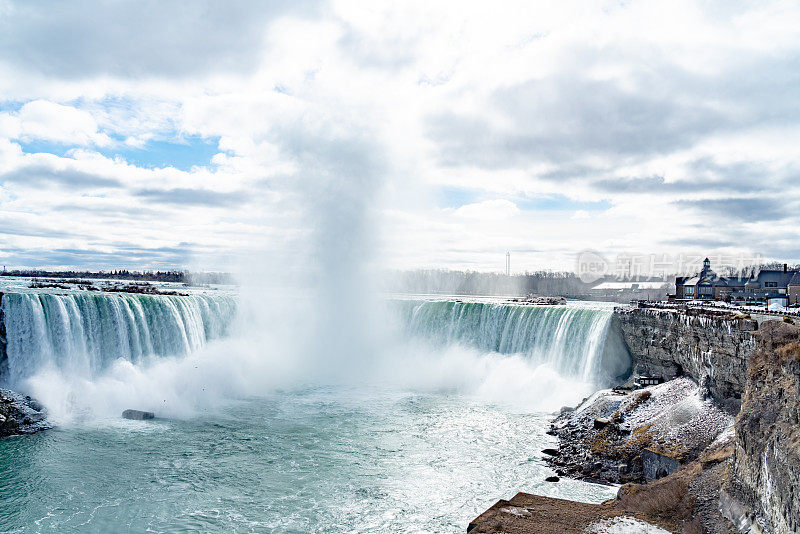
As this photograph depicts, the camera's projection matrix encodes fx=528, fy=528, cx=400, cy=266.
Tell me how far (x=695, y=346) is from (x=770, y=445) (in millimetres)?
11797

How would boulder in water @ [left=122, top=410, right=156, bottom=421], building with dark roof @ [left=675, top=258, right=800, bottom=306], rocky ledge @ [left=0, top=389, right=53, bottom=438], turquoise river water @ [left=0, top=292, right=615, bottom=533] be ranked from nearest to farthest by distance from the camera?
turquoise river water @ [left=0, top=292, right=615, bottom=533] < rocky ledge @ [left=0, top=389, right=53, bottom=438] < boulder in water @ [left=122, top=410, right=156, bottom=421] < building with dark roof @ [left=675, top=258, right=800, bottom=306]

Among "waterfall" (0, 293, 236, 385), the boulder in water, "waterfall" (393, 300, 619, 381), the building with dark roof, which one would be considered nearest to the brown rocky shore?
"waterfall" (393, 300, 619, 381)

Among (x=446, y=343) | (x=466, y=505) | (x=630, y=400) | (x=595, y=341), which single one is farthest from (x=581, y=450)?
(x=446, y=343)

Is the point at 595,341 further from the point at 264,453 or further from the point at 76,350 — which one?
the point at 76,350

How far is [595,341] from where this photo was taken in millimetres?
28359

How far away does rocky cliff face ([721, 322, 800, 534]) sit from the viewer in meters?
9.32

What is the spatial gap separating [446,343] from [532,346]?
7399 millimetres

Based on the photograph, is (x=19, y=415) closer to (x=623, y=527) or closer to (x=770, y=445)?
(x=623, y=527)

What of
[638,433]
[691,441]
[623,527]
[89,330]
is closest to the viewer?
[623,527]

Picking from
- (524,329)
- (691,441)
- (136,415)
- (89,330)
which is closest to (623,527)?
(691,441)

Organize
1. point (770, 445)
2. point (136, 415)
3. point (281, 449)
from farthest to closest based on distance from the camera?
1. point (136, 415)
2. point (281, 449)
3. point (770, 445)

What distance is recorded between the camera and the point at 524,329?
3362 centimetres

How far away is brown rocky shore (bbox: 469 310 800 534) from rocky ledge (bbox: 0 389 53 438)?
18.5 m

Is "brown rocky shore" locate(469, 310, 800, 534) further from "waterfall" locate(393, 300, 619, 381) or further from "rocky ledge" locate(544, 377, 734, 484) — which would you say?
"waterfall" locate(393, 300, 619, 381)
